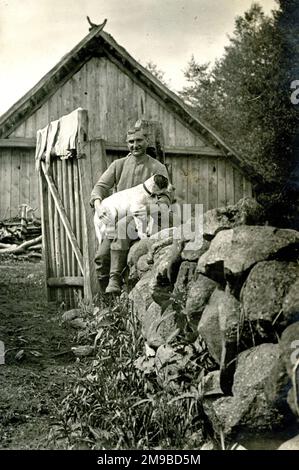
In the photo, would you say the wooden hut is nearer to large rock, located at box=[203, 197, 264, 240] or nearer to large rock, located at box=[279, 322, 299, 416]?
large rock, located at box=[203, 197, 264, 240]

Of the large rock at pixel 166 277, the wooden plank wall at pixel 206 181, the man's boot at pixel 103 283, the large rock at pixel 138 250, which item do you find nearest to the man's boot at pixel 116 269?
the large rock at pixel 138 250

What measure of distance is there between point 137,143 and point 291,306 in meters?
3.70

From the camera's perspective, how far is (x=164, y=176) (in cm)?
524

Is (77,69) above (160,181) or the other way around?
above

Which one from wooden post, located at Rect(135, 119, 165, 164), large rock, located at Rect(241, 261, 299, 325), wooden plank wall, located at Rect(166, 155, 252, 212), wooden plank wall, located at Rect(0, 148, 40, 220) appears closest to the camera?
large rock, located at Rect(241, 261, 299, 325)

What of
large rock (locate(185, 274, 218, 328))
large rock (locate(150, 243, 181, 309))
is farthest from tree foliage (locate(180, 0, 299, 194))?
large rock (locate(185, 274, 218, 328))

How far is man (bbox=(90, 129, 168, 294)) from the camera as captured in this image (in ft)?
18.1

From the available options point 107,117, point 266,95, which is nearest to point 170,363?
point 266,95

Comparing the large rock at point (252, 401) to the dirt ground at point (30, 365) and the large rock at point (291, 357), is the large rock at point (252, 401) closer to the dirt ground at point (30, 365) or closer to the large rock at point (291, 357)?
the large rock at point (291, 357)

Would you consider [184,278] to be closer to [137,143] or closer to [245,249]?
[245,249]

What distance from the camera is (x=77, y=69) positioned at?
11070mm

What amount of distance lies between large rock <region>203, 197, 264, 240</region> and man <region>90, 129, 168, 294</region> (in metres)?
2.11

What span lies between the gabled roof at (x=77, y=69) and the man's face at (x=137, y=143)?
548 cm

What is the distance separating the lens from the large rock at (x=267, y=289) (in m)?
2.32
